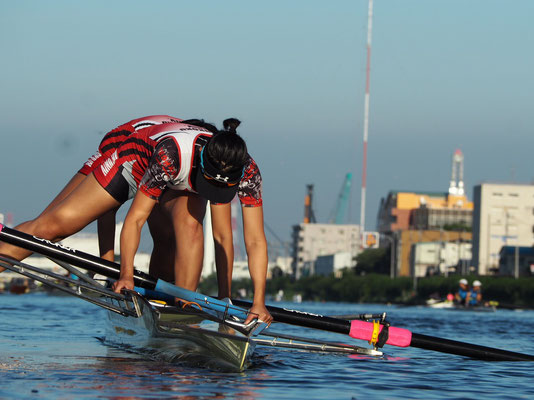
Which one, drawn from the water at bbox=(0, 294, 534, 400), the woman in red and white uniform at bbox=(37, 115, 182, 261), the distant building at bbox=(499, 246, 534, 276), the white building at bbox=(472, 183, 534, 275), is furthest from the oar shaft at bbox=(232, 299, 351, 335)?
the white building at bbox=(472, 183, 534, 275)

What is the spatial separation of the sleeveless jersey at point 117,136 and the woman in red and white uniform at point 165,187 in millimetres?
224

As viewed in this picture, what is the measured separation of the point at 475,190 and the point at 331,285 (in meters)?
26.1

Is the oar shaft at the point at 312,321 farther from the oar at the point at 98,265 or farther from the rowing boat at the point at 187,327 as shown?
the oar at the point at 98,265

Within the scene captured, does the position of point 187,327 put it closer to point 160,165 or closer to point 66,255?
point 160,165

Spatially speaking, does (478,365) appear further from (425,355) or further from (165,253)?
(165,253)

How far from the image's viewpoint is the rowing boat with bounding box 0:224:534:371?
9.14 meters

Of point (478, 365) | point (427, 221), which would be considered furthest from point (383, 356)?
point (427, 221)

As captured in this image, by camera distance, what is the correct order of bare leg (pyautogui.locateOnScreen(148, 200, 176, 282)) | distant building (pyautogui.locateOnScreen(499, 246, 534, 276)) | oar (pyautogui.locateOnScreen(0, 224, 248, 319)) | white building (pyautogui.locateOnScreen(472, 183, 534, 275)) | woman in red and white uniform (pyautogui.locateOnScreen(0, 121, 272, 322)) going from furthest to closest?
white building (pyautogui.locateOnScreen(472, 183, 534, 275)) < distant building (pyautogui.locateOnScreen(499, 246, 534, 276)) < bare leg (pyautogui.locateOnScreen(148, 200, 176, 282)) < oar (pyautogui.locateOnScreen(0, 224, 248, 319)) < woman in red and white uniform (pyautogui.locateOnScreen(0, 121, 272, 322))

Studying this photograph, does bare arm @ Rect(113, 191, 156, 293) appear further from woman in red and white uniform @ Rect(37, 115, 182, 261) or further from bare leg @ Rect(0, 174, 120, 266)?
woman in red and white uniform @ Rect(37, 115, 182, 261)

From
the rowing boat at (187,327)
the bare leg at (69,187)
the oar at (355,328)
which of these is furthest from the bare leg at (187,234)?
the bare leg at (69,187)

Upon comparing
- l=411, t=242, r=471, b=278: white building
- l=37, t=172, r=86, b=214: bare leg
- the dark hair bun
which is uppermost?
l=411, t=242, r=471, b=278: white building

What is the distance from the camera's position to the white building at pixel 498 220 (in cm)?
13438

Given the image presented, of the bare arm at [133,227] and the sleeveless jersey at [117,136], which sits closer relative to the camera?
the bare arm at [133,227]

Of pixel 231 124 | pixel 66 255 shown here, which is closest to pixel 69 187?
pixel 66 255
